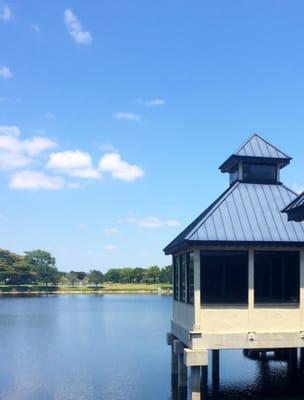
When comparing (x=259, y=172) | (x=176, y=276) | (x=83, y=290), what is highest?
(x=259, y=172)

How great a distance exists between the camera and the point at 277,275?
19250 millimetres

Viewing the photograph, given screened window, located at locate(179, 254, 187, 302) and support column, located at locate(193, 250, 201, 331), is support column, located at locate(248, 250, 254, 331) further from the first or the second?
screened window, located at locate(179, 254, 187, 302)

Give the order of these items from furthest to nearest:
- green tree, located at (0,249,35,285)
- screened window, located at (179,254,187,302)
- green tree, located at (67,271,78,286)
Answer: green tree, located at (67,271,78,286) < green tree, located at (0,249,35,285) < screened window, located at (179,254,187,302)

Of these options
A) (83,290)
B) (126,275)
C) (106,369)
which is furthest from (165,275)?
(106,369)

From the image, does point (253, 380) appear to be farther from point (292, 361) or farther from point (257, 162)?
point (257, 162)

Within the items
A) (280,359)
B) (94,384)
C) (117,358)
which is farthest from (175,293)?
(117,358)

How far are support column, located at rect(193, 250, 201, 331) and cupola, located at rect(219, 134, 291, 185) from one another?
478cm

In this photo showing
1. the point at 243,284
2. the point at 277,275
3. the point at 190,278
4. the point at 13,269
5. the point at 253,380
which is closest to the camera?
the point at 243,284

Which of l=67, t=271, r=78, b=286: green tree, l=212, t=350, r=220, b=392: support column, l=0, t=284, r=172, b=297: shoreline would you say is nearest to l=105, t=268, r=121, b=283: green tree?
l=67, t=271, r=78, b=286: green tree

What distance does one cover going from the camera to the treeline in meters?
138

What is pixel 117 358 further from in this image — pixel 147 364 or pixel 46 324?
pixel 46 324

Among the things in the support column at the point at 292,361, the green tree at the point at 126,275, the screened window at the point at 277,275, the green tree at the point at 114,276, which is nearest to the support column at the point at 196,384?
the screened window at the point at 277,275

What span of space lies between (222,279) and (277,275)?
2041mm

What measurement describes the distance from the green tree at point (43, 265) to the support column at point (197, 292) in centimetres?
12661
